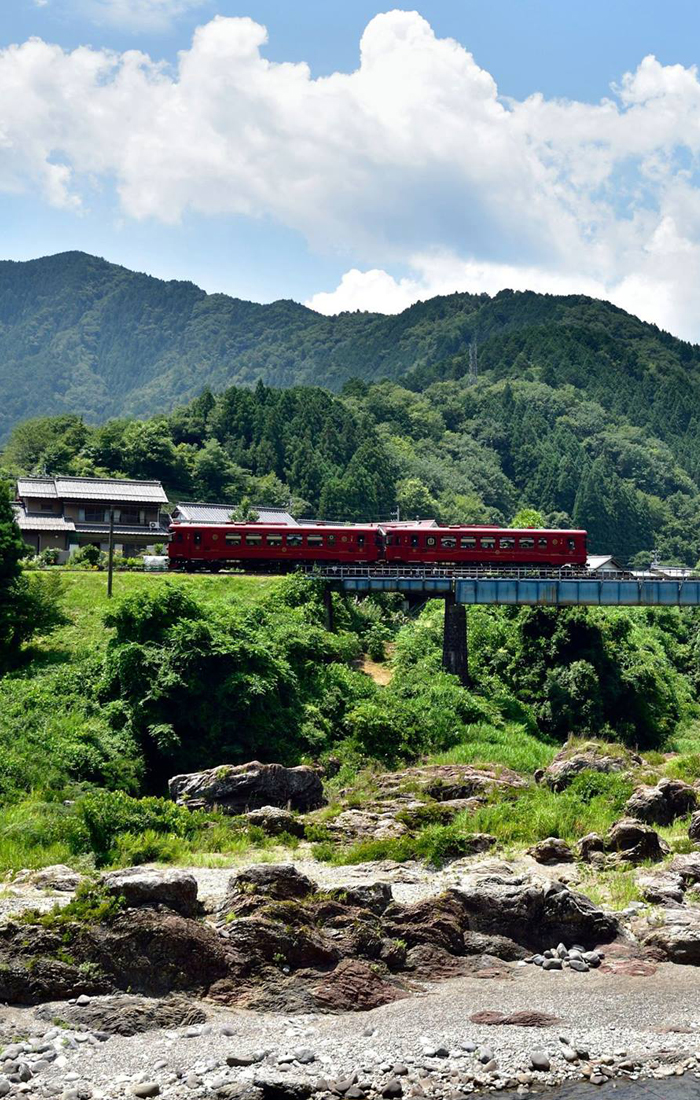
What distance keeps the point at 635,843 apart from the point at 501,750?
39.6ft

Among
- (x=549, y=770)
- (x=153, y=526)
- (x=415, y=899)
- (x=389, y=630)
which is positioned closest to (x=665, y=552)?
(x=153, y=526)

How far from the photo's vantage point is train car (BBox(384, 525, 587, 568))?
58125 millimetres

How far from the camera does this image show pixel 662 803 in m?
33.1

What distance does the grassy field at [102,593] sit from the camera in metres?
45.2

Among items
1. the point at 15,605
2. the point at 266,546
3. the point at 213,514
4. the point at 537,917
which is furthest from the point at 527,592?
the point at 213,514

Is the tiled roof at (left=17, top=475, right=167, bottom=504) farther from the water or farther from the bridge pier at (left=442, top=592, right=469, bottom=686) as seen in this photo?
the water


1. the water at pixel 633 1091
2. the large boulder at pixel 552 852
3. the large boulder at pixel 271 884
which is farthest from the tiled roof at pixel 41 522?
the water at pixel 633 1091

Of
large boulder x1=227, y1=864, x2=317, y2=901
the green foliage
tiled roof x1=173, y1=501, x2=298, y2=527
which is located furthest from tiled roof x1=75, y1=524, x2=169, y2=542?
the green foliage

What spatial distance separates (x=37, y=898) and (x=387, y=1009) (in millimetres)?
8377

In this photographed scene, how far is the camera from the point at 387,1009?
20875 mm

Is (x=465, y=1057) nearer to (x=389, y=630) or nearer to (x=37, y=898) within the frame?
(x=37, y=898)

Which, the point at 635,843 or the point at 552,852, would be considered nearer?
the point at 552,852

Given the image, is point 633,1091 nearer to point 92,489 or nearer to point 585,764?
point 585,764

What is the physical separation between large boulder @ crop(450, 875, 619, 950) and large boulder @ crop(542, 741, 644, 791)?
38.6ft
